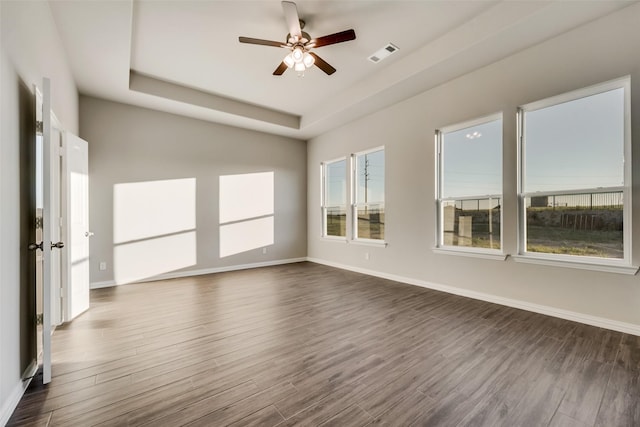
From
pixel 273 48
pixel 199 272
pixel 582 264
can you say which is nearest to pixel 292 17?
pixel 273 48

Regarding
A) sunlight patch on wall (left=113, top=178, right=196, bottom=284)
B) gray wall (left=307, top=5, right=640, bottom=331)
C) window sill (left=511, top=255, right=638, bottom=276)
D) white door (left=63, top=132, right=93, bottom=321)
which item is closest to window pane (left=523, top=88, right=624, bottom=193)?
gray wall (left=307, top=5, right=640, bottom=331)

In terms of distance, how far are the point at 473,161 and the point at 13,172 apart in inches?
187

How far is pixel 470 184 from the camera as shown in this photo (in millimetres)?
3850

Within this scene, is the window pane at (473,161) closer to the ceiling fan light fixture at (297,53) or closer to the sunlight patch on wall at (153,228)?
the ceiling fan light fixture at (297,53)

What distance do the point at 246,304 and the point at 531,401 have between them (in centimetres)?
297

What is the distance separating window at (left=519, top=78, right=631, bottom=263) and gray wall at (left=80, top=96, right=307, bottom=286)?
4711mm

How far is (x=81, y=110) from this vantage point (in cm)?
429

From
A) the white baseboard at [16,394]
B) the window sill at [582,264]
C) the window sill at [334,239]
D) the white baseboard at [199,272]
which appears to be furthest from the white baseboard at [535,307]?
the white baseboard at [16,394]

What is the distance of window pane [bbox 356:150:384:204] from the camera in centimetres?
514

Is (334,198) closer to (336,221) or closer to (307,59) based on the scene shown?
(336,221)

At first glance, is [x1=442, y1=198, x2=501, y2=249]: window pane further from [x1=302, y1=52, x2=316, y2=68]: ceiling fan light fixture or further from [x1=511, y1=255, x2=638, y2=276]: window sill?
[x1=302, y1=52, x2=316, y2=68]: ceiling fan light fixture

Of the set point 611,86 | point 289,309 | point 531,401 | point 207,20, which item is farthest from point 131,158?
point 611,86

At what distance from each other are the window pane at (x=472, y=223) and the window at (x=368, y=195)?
1.25m

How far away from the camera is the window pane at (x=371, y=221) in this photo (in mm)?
5148
